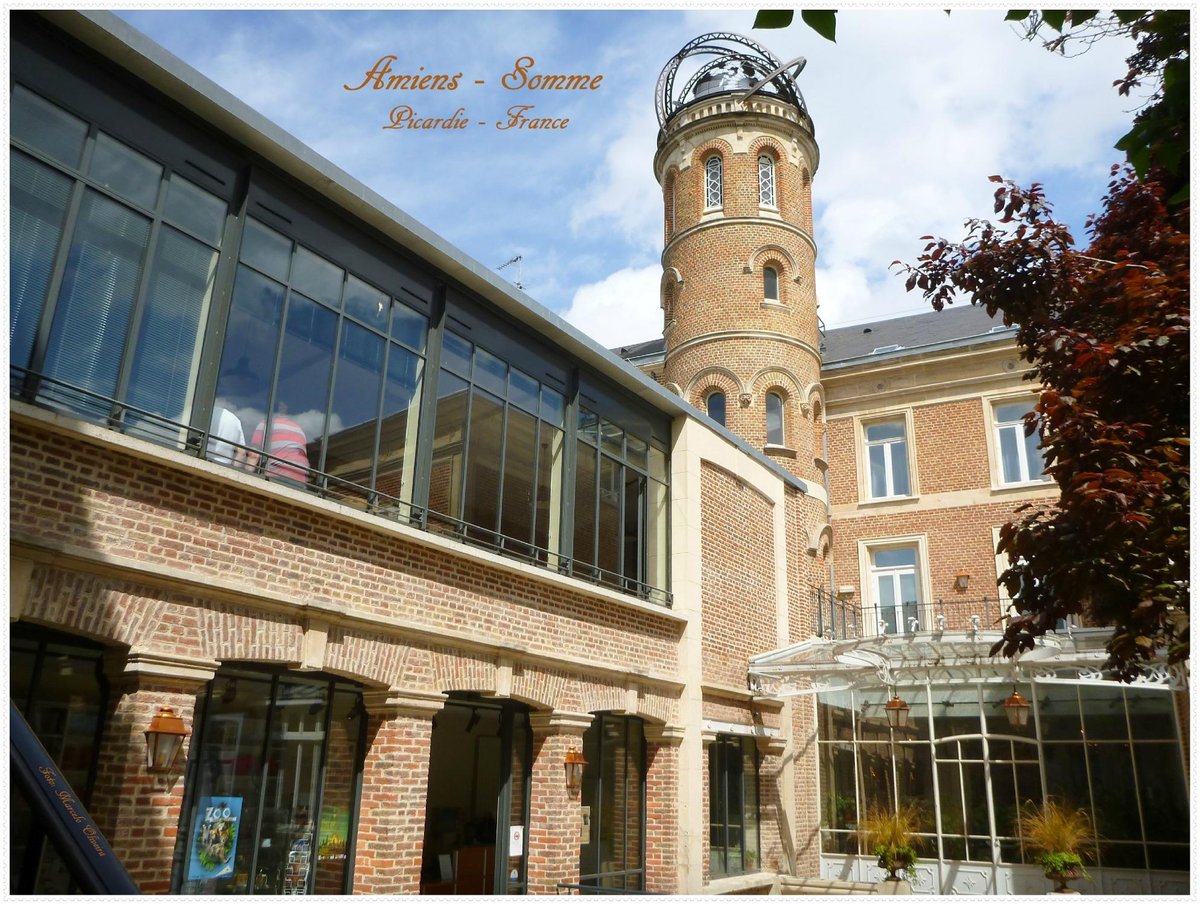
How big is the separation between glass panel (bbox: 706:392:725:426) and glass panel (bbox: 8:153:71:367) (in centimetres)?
1533

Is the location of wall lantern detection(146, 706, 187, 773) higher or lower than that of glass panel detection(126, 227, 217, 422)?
lower

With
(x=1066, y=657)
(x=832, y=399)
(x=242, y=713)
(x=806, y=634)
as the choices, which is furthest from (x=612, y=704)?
(x=832, y=399)

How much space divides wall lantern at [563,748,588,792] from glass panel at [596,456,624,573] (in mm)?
2477

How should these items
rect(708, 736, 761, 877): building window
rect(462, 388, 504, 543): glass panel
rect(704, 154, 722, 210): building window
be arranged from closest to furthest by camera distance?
rect(462, 388, 504, 543): glass panel
rect(708, 736, 761, 877): building window
rect(704, 154, 722, 210): building window

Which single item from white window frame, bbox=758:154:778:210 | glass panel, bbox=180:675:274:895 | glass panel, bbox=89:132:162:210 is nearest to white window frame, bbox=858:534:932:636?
white window frame, bbox=758:154:778:210

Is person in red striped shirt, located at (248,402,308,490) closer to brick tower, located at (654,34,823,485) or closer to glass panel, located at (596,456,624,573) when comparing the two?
glass panel, located at (596,456,624,573)

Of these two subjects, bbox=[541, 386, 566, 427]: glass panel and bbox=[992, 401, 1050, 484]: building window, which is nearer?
bbox=[541, 386, 566, 427]: glass panel

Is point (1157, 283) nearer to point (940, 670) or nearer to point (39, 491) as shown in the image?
point (39, 491)

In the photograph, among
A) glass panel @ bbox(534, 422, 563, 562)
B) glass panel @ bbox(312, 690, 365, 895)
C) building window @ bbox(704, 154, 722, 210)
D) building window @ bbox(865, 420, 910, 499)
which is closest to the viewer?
glass panel @ bbox(312, 690, 365, 895)

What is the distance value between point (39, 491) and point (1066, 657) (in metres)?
14.4

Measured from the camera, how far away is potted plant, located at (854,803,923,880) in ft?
50.8

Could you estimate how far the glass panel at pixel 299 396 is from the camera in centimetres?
880

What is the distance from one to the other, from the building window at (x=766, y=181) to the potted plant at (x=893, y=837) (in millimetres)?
13090

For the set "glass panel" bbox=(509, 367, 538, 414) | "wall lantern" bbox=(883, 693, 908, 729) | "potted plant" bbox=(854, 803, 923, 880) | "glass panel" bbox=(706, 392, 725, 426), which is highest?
"glass panel" bbox=(706, 392, 725, 426)
